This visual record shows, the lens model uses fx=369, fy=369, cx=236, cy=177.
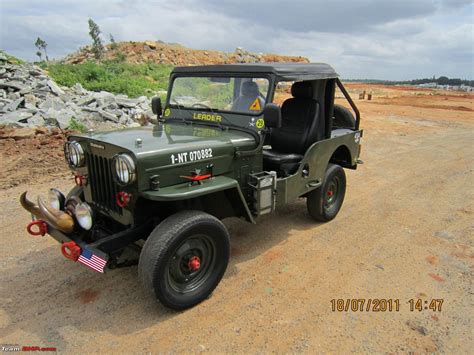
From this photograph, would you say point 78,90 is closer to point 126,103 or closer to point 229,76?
point 126,103

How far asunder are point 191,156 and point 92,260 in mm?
1208

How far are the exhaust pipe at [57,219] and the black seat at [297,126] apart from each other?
2329mm

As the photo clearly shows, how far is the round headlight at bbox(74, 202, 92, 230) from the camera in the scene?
3246mm

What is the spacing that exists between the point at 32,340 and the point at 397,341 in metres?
2.93

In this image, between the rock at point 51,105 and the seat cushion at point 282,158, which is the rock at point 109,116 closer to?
the rock at point 51,105

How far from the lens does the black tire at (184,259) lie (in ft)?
9.80

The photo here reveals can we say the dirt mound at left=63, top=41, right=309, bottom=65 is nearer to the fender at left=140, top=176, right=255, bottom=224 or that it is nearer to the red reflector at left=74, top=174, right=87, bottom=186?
the red reflector at left=74, top=174, right=87, bottom=186

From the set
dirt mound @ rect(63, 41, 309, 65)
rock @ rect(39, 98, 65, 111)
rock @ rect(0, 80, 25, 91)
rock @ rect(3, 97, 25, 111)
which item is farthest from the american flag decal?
dirt mound @ rect(63, 41, 309, 65)

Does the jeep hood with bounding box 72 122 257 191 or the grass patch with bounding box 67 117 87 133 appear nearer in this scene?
the jeep hood with bounding box 72 122 257 191

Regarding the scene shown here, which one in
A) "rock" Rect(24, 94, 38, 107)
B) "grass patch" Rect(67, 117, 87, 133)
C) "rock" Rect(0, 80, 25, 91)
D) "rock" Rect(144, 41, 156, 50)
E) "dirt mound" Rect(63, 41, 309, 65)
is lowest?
"grass patch" Rect(67, 117, 87, 133)

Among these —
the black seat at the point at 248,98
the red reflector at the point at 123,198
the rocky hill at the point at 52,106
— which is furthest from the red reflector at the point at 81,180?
the rocky hill at the point at 52,106

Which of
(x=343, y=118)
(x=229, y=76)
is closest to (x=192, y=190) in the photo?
(x=229, y=76)

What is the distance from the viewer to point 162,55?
46.2 metres

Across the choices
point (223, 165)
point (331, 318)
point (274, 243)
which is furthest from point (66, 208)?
point (331, 318)
